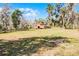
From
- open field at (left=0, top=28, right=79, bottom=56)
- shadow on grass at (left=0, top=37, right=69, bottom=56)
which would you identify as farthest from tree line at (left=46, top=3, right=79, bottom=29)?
shadow on grass at (left=0, top=37, right=69, bottom=56)

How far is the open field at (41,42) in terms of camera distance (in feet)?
9.43

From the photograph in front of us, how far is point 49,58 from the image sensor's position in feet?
9.41

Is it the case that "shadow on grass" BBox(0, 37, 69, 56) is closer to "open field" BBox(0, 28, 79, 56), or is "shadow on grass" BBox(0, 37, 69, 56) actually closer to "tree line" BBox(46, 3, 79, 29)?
"open field" BBox(0, 28, 79, 56)

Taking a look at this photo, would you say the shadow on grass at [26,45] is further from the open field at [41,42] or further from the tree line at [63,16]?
the tree line at [63,16]

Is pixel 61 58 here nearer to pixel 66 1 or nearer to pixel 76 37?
pixel 76 37

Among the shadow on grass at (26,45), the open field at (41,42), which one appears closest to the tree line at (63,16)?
the open field at (41,42)

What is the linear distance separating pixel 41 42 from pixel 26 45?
6.7 inches

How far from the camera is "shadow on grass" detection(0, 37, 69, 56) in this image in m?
2.88

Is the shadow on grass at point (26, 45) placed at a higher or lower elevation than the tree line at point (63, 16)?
lower

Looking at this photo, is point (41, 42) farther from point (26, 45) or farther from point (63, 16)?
point (63, 16)

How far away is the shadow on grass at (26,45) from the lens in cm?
288

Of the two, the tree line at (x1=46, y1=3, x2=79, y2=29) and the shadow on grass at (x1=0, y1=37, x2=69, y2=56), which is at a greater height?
the tree line at (x1=46, y1=3, x2=79, y2=29)

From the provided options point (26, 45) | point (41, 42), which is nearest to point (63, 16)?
point (41, 42)

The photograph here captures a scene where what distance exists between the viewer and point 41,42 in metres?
2.93
